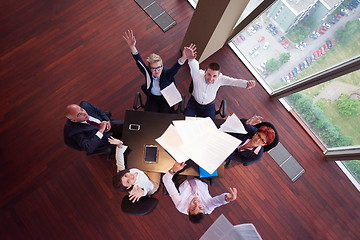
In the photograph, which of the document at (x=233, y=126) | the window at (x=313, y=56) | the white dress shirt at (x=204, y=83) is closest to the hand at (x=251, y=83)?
the white dress shirt at (x=204, y=83)

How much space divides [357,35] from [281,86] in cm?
128

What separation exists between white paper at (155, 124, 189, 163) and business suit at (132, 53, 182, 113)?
2.14ft

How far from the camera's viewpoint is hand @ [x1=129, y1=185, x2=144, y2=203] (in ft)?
6.56

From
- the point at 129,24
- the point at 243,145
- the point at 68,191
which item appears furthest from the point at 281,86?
the point at 68,191

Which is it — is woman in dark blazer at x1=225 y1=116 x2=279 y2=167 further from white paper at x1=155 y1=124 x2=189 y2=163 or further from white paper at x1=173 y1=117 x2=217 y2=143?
white paper at x1=155 y1=124 x2=189 y2=163

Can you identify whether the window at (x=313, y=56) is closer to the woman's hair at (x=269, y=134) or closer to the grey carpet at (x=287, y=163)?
the grey carpet at (x=287, y=163)

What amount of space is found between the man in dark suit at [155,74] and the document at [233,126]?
2.77ft

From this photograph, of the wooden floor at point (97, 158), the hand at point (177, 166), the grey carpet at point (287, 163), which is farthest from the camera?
the grey carpet at point (287, 163)

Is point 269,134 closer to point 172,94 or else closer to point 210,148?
point 210,148

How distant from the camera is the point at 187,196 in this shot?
7.54ft

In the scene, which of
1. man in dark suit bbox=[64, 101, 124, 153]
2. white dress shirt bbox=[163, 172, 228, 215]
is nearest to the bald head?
man in dark suit bbox=[64, 101, 124, 153]

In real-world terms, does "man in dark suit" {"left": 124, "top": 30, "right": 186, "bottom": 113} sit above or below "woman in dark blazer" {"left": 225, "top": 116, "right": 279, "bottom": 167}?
above

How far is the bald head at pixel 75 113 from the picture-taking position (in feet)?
6.96

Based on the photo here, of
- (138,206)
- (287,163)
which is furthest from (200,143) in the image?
(287,163)
